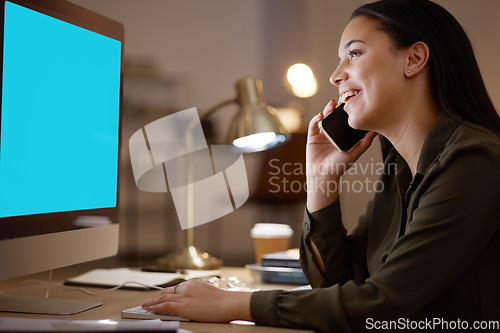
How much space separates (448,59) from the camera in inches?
45.4

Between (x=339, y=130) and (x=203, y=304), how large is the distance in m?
0.64

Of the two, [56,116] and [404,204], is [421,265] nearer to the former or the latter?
[404,204]

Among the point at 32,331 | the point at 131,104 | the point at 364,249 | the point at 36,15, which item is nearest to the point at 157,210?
the point at 131,104

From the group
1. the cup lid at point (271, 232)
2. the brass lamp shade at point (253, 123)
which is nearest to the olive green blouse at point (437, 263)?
the brass lamp shade at point (253, 123)

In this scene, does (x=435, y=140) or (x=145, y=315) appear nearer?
(x=145, y=315)

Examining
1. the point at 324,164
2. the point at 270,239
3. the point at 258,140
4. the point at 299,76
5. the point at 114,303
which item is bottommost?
the point at 114,303

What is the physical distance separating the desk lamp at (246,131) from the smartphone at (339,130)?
8.7 inches

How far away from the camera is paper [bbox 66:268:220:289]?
52.2 inches

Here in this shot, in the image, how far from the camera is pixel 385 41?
3.95 feet

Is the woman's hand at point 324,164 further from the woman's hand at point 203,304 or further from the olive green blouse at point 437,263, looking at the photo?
the woman's hand at point 203,304

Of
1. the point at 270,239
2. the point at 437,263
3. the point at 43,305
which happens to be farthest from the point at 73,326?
the point at 270,239

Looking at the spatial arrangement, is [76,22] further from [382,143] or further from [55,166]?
[382,143]

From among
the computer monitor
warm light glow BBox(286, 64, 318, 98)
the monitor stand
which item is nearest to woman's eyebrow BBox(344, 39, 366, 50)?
the computer monitor

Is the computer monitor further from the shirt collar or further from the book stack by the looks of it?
the shirt collar
